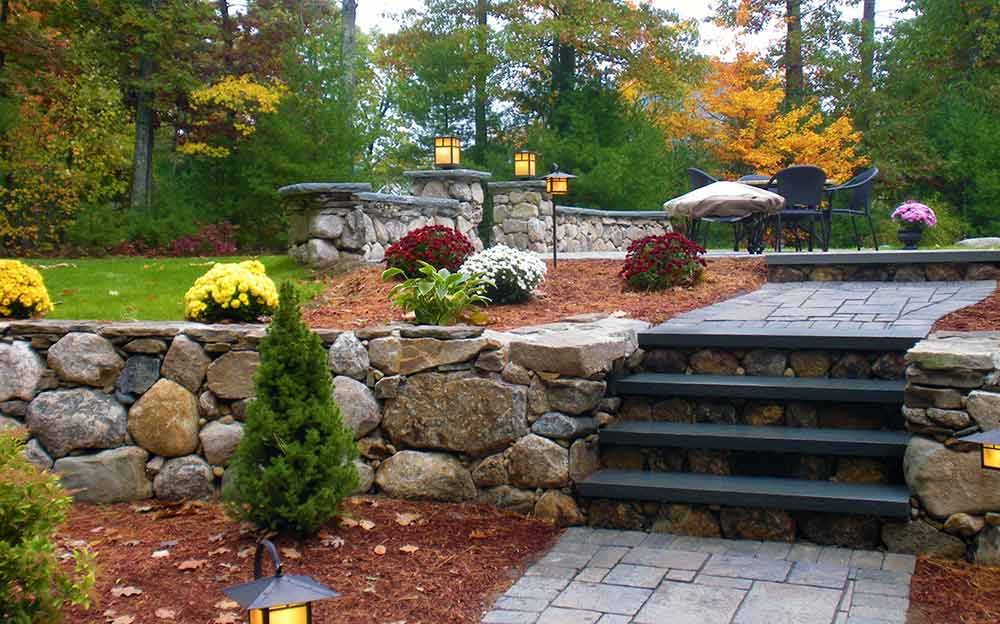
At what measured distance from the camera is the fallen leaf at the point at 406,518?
4.37 m

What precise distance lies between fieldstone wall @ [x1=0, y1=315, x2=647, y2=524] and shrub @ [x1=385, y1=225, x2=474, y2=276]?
6.96ft

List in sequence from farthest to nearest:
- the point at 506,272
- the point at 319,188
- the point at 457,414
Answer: the point at 319,188 < the point at 506,272 < the point at 457,414

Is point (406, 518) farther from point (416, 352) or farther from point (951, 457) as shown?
point (951, 457)

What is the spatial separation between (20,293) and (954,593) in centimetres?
524

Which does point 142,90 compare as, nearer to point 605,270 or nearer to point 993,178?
point 605,270

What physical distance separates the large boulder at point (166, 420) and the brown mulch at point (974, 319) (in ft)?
13.7

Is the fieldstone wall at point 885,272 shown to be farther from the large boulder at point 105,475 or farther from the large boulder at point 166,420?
the large boulder at point 105,475

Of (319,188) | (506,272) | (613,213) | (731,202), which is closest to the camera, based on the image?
(506,272)

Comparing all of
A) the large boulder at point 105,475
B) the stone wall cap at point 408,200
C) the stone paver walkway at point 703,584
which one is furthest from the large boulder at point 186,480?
the stone wall cap at point 408,200

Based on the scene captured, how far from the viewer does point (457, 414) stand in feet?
15.5

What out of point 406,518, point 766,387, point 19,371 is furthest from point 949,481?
point 19,371

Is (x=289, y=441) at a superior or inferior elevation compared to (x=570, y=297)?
inferior

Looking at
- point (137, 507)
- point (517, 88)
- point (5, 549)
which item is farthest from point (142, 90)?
point (5, 549)

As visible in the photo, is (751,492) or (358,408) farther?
(358,408)
